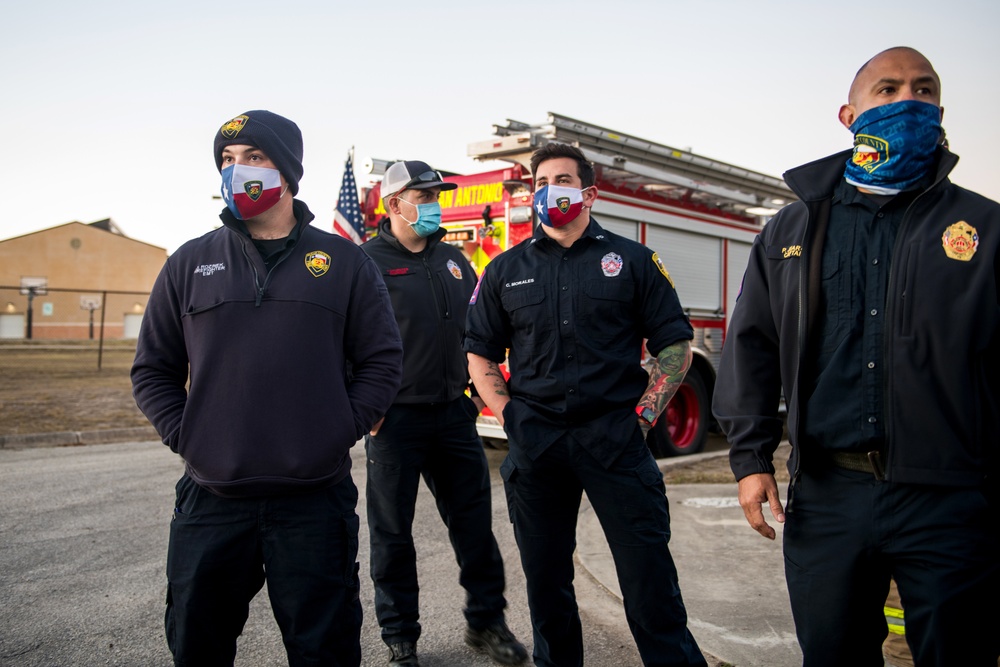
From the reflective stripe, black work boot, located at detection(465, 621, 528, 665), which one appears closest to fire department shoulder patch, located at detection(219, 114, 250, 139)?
black work boot, located at detection(465, 621, 528, 665)

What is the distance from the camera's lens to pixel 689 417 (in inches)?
352

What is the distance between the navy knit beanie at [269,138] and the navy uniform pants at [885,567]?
70.2 inches

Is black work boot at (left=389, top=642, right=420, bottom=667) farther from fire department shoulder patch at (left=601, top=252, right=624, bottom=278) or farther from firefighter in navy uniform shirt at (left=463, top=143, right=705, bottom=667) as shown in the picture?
fire department shoulder patch at (left=601, top=252, right=624, bottom=278)

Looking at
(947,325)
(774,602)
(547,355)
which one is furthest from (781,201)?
(947,325)

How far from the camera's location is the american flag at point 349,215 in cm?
856

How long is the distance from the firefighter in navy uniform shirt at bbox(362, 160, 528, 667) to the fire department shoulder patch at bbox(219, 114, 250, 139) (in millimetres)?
1507

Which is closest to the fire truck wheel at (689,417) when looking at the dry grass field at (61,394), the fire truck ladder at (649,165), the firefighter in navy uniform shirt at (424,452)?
the fire truck ladder at (649,165)

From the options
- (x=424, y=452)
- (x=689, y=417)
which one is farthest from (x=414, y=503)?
(x=689, y=417)

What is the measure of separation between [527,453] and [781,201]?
893 cm

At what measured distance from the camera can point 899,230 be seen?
82.1 inches

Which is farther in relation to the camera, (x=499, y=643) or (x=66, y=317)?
(x=66, y=317)

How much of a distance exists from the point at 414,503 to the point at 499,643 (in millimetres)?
725

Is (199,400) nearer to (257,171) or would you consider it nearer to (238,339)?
(238,339)

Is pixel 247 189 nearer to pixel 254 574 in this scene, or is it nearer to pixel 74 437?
pixel 254 574
